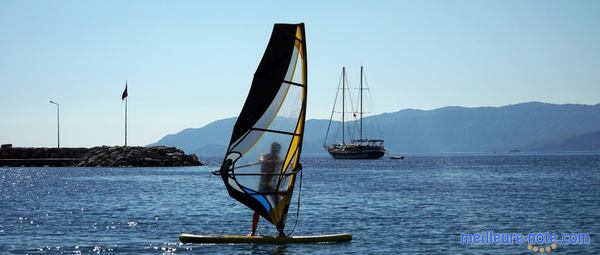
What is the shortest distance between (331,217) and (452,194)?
21617 millimetres

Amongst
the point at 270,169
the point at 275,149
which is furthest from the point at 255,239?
the point at 275,149

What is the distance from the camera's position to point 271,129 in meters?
23.7

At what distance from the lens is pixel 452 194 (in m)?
57.3

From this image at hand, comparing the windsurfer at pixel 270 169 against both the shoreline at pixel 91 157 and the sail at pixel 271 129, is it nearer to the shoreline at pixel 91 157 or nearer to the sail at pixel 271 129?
the sail at pixel 271 129

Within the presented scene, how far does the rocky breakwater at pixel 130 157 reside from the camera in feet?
403

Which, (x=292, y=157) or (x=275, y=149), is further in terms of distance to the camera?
(x=292, y=157)

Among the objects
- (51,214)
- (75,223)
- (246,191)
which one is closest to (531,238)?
(246,191)

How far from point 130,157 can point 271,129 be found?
336 feet

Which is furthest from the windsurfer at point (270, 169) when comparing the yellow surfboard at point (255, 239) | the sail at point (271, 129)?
the yellow surfboard at point (255, 239)

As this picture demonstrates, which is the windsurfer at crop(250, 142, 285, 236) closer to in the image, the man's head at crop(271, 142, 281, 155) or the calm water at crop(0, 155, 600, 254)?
the man's head at crop(271, 142, 281, 155)

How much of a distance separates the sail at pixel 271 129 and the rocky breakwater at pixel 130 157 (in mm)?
101149

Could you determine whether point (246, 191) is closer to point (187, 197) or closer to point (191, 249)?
point (191, 249)

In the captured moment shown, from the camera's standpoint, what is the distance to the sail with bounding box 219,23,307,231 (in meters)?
23.1

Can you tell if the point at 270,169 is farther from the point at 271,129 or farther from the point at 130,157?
the point at 130,157
